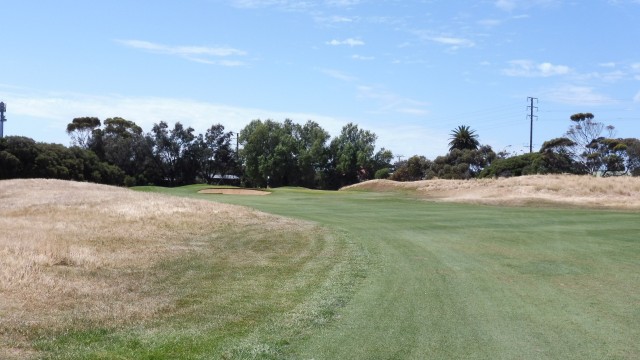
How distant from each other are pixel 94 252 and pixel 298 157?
92.2 m

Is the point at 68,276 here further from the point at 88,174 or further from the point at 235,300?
the point at 88,174

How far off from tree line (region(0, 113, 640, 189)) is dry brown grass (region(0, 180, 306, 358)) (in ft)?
202

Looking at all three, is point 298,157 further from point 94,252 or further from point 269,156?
point 94,252

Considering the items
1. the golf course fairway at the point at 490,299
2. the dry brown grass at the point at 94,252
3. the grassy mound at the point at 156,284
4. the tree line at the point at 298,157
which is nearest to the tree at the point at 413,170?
the tree line at the point at 298,157

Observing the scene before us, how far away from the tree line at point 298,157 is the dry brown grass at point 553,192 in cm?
3492

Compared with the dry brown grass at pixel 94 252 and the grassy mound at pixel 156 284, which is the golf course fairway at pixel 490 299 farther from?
the dry brown grass at pixel 94 252

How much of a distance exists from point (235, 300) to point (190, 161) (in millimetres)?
97648

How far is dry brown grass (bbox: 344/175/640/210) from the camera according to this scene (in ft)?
123

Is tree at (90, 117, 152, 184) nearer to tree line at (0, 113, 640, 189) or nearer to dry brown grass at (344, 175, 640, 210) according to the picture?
tree line at (0, 113, 640, 189)

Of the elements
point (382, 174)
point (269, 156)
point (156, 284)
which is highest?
point (269, 156)

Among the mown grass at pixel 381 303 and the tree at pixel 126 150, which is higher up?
the tree at pixel 126 150

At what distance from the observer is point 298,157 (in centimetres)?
10500

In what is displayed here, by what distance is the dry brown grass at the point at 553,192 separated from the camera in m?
37.6

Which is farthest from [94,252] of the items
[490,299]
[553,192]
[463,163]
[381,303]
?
[463,163]
